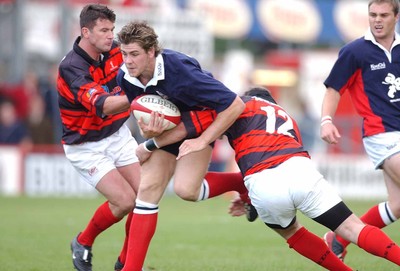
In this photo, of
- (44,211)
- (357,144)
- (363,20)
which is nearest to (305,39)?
(363,20)

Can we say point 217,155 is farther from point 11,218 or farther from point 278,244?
point 278,244

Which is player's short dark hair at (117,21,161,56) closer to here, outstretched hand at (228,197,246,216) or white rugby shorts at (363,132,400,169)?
outstretched hand at (228,197,246,216)

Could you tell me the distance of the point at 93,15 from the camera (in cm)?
809

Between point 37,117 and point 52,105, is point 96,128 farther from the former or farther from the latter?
point 52,105

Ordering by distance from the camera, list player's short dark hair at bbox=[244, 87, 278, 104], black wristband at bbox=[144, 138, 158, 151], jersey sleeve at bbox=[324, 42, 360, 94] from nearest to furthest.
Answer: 1. black wristband at bbox=[144, 138, 158, 151]
2. player's short dark hair at bbox=[244, 87, 278, 104]
3. jersey sleeve at bbox=[324, 42, 360, 94]

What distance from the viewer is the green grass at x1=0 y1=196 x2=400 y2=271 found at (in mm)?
8664

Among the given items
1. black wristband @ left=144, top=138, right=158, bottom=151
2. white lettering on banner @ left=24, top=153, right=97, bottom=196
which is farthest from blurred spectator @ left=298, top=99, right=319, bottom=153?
black wristband @ left=144, top=138, right=158, bottom=151

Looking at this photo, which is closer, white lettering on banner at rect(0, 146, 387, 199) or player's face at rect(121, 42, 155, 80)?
player's face at rect(121, 42, 155, 80)

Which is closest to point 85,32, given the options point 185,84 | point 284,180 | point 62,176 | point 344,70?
point 185,84

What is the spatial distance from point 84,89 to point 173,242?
339 centimetres

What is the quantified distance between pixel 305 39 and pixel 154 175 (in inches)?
970

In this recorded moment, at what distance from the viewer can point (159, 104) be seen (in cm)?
702

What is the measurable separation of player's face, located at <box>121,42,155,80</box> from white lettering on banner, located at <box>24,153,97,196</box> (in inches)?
457

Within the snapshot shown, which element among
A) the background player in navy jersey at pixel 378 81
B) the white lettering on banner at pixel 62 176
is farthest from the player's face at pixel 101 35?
the white lettering on banner at pixel 62 176
